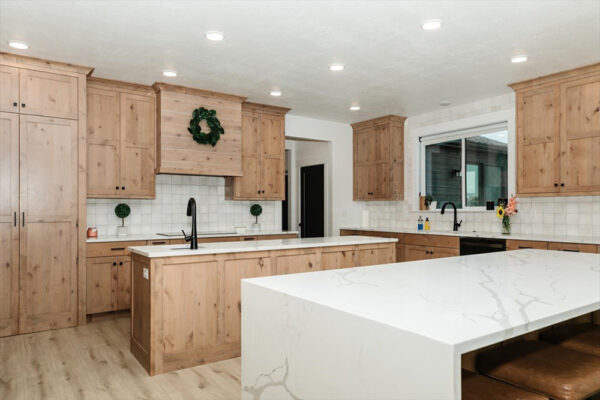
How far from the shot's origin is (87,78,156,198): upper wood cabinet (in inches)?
182

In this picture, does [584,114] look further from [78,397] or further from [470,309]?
[78,397]

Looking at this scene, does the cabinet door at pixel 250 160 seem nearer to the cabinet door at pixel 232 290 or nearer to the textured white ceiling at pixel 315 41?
the textured white ceiling at pixel 315 41

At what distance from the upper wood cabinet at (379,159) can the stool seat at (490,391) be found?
499cm

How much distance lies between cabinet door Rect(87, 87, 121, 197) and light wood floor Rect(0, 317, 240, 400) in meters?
1.64

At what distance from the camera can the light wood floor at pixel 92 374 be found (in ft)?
8.90

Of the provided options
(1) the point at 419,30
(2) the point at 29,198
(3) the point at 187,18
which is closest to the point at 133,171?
(2) the point at 29,198

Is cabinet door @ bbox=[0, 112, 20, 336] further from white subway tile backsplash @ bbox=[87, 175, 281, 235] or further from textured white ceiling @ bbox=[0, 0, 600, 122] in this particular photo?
white subway tile backsplash @ bbox=[87, 175, 281, 235]

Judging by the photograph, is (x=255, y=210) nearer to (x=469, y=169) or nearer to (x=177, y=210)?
(x=177, y=210)

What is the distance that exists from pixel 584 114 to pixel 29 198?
18.0ft

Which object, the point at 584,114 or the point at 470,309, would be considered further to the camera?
the point at 584,114

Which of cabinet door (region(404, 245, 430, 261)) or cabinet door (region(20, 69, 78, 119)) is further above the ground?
cabinet door (region(20, 69, 78, 119))

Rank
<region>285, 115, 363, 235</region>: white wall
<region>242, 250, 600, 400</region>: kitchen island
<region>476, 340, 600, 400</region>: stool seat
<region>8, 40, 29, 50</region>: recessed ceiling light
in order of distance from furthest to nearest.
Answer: <region>285, 115, 363, 235</region>: white wall
<region>8, 40, 29, 50</region>: recessed ceiling light
<region>476, 340, 600, 400</region>: stool seat
<region>242, 250, 600, 400</region>: kitchen island

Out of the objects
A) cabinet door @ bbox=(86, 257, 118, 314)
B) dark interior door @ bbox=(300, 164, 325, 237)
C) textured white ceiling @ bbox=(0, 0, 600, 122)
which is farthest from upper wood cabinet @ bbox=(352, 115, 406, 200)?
cabinet door @ bbox=(86, 257, 118, 314)

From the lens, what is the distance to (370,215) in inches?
278
